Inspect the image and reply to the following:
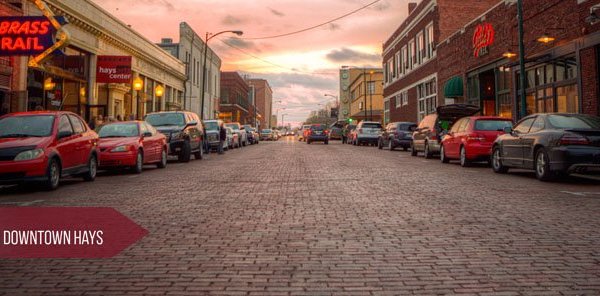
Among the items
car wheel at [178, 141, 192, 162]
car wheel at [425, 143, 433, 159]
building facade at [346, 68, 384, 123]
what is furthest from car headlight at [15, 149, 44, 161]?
building facade at [346, 68, 384, 123]

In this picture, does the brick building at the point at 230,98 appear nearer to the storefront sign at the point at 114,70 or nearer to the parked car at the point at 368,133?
the parked car at the point at 368,133

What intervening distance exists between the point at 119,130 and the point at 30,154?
5291mm

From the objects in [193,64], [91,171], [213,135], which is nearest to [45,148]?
[91,171]

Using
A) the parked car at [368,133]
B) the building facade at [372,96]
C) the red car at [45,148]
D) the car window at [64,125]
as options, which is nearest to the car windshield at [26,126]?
the red car at [45,148]

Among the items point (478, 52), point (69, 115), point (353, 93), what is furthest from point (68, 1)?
point (353, 93)

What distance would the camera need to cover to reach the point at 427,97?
38.4 meters

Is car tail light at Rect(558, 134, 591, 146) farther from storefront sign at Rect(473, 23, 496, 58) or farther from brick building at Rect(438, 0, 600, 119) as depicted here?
storefront sign at Rect(473, 23, 496, 58)

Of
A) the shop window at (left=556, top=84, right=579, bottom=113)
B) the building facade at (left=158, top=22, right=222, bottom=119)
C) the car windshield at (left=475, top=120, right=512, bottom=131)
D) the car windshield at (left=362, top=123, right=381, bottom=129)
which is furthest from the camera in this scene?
the building facade at (left=158, top=22, right=222, bottom=119)

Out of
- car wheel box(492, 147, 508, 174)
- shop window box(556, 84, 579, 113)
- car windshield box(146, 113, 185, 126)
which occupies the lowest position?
car wheel box(492, 147, 508, 174)

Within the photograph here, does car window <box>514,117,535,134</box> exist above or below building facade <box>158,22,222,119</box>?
below

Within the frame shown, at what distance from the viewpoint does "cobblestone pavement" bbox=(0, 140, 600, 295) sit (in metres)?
3.95

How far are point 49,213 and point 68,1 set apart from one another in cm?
1884

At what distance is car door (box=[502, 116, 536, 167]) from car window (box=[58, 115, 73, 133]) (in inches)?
420

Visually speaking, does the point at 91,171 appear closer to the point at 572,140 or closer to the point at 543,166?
the point at 543,166
